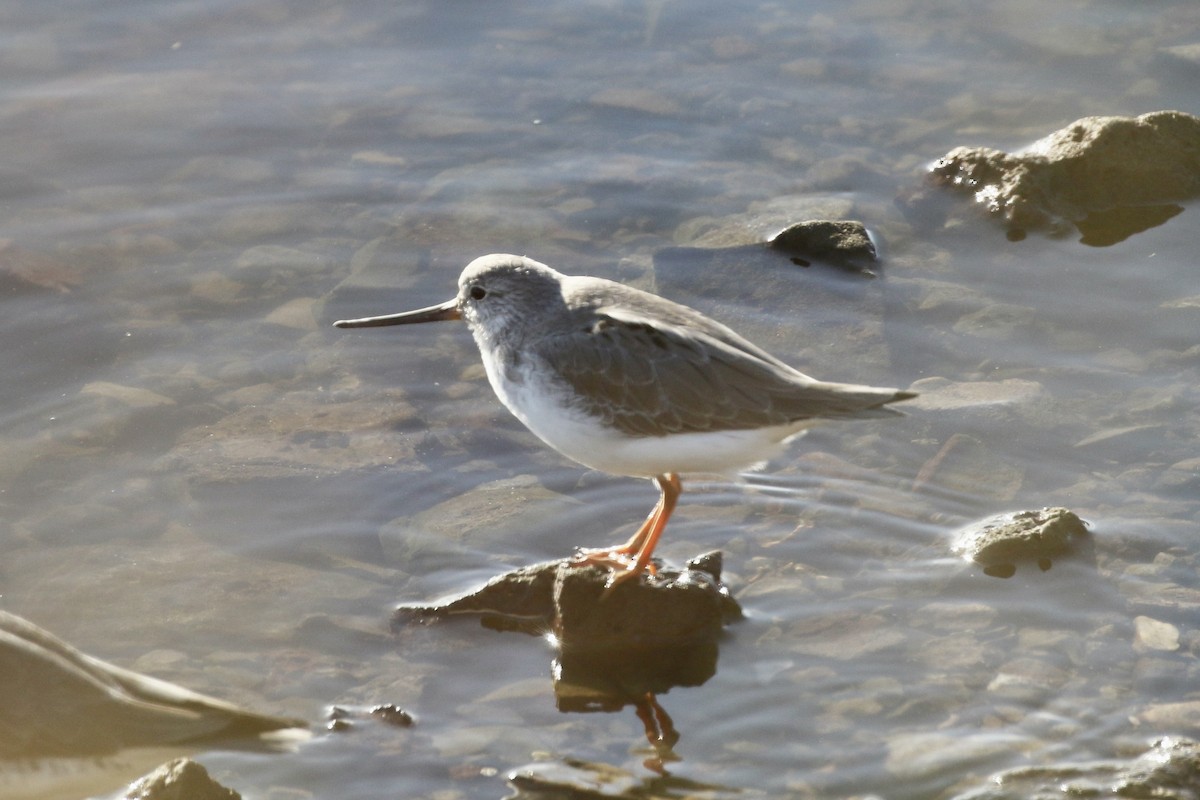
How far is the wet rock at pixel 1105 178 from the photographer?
954 cm

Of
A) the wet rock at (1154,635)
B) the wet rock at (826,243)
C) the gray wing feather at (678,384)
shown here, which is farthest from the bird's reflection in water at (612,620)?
the wet rock at (826,243)

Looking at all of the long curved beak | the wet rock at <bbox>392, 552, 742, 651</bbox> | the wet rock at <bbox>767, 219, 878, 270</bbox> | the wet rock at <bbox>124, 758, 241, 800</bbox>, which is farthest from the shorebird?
the wet rock at <bbox>767, 219, 878, 270</bbox>

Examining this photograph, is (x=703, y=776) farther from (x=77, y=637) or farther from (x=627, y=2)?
(x=627, y=2)

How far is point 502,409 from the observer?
807cm

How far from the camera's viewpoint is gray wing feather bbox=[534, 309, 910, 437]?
6.05 metres

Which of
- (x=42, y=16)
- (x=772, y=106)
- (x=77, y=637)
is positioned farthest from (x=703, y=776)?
(x=42, y=16)

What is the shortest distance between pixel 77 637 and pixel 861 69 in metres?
7.80

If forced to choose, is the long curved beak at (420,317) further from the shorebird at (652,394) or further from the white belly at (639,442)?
the white belly at (639,442)

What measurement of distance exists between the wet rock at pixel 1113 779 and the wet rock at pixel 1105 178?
501 centimetres

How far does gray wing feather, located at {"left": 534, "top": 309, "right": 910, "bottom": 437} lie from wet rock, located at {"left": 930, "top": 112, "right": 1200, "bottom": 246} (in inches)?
160

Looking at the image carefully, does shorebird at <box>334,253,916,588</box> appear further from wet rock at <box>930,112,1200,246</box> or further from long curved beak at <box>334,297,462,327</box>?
wet rock at <box>930,112,1200,246</box>

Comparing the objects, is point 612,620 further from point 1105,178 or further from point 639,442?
point 1105,178

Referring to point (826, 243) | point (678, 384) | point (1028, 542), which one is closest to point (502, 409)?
point (678, 384)

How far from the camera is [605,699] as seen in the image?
5.98m
